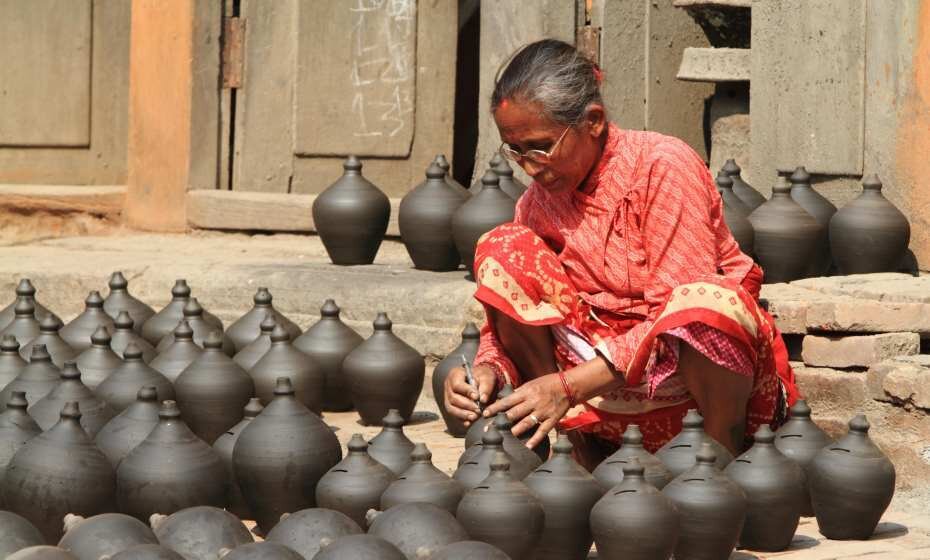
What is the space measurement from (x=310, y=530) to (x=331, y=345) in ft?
7.54

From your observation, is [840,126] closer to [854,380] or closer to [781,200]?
[781,200]

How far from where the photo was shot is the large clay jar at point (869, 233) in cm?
576

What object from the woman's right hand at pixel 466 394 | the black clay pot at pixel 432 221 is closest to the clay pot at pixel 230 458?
the woman's right hand at pixel 466 394

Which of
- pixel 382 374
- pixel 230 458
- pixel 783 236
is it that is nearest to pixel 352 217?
pixel 382 374

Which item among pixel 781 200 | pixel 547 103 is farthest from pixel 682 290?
pixel 781 200

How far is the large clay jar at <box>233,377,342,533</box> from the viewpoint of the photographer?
4.09 metres

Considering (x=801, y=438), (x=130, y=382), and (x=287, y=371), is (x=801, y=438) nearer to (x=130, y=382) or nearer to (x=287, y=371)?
(x=287, y=371)

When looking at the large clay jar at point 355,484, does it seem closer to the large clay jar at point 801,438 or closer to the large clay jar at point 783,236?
the large clay jar at point 801,438

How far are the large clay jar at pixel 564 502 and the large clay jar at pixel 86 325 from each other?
8.04 feet

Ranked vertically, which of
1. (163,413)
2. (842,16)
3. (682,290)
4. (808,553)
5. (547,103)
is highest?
(842,16)

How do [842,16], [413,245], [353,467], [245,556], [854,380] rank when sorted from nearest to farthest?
[245,556] < [353,467] < [854,380] < [842,16] < [413,245]

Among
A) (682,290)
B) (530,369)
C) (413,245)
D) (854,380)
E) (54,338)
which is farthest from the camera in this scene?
(413,245)

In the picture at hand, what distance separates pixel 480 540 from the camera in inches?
139

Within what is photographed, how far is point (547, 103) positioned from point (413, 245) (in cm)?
241
